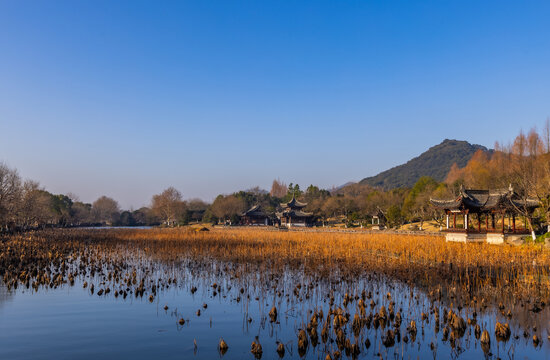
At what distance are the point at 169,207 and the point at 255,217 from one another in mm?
18201

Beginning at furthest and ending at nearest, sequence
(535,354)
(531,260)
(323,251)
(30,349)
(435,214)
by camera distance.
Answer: (435,214)
(323,251)
(531,260)
(30,349)
(535,354)

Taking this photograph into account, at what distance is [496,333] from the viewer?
8.74 m

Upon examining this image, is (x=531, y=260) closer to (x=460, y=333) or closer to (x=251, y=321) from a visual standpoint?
(x=460, y=333)

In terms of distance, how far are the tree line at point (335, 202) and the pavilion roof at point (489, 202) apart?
3.25 ft

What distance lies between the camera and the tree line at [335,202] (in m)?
37.6

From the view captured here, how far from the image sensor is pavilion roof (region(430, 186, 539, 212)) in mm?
A: 29781

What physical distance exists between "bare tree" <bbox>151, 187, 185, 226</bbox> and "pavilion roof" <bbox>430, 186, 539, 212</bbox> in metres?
58.9

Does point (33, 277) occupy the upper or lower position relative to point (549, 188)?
lower

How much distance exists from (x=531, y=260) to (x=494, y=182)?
122 feet

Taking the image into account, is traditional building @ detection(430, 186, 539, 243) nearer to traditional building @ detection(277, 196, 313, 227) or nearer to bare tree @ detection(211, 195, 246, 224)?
traditional building @ detection(277, 196, 313, 227)

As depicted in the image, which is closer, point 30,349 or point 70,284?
point 30,349

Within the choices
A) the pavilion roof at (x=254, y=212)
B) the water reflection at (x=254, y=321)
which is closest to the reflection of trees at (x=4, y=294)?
the water reflection at (x=254, y=321)

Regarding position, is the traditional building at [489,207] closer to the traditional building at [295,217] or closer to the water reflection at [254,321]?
the water reflection at [254,321]

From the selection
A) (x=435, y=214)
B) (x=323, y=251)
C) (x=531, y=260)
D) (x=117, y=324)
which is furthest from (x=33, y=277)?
(x=435, y=214)
